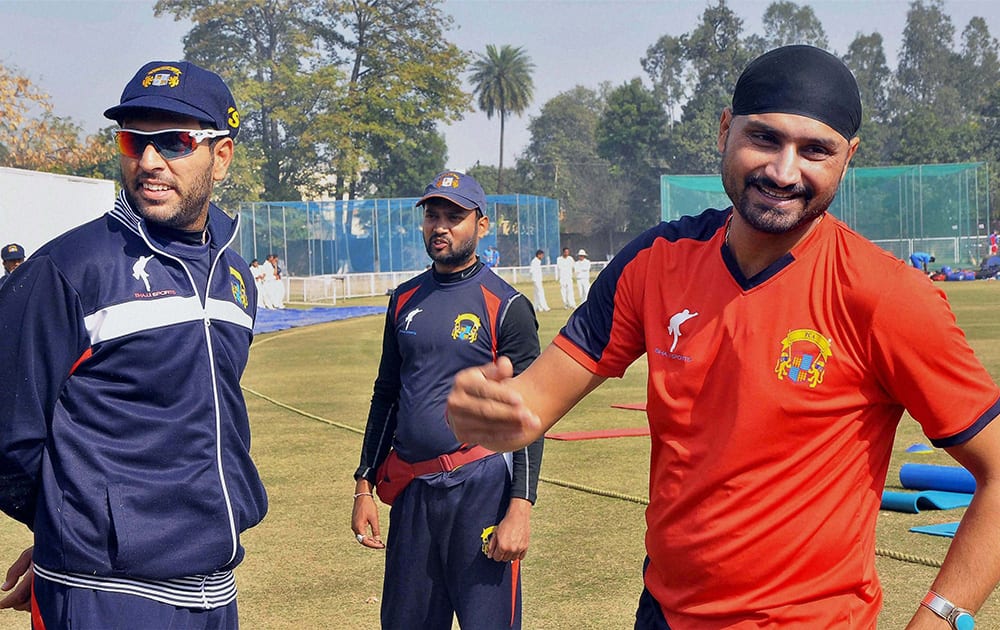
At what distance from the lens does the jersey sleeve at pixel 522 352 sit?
5.01m

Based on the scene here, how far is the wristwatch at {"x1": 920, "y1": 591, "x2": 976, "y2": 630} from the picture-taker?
8.32 ft

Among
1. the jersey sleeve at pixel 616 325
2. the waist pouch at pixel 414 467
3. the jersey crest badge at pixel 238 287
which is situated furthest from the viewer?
the waist pouch at pixel 414 467

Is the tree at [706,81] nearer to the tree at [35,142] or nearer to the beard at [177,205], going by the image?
the tree at [35,142]

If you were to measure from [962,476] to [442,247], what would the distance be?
5.54 meters

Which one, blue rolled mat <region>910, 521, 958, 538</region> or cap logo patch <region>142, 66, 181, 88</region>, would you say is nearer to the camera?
cap logo patch <region>142, 66, 181, 88</region>

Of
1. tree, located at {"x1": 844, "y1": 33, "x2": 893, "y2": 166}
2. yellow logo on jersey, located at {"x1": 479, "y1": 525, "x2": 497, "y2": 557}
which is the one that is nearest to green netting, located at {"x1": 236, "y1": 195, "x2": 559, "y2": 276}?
yellow logo on jersey, located at {"x1": 479, "y1": 525, "x2": 497, "y2": 557}

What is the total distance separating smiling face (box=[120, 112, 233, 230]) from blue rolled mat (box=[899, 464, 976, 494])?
7.05 metres

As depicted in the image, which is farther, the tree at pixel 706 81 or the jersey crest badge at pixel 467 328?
the tree at pixel 706 81

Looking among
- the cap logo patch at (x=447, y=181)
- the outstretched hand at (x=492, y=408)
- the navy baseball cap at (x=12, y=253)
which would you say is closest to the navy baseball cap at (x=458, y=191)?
the cap logo patch at (x=447, y=181)

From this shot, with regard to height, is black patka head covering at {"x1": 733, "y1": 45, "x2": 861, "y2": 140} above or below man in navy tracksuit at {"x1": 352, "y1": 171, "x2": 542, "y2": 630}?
above

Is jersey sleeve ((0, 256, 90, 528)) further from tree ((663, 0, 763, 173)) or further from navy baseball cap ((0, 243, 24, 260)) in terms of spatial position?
tree ((663, 0, 763, 173))

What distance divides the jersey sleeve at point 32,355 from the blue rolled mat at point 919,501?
22.5 ft

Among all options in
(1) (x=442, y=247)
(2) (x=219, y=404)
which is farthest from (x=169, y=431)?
(1) (x=442, y=247)

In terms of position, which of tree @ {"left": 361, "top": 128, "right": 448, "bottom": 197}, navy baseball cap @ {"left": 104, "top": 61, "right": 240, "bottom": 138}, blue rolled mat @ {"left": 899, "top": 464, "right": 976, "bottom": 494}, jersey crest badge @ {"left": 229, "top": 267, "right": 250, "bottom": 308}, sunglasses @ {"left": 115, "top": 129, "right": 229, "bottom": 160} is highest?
tree @ {"left": 361, "top": 128, "right": 448, "bottom": 197}
